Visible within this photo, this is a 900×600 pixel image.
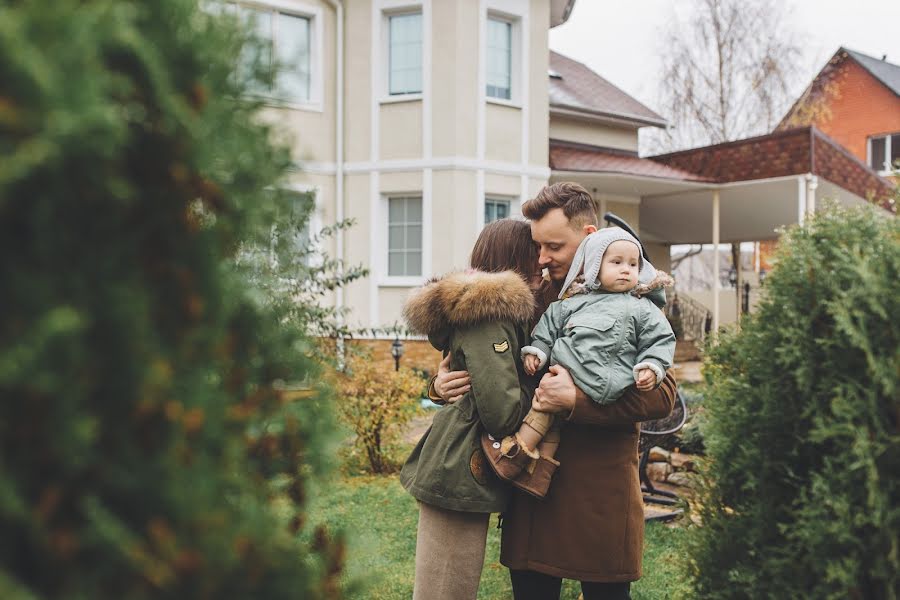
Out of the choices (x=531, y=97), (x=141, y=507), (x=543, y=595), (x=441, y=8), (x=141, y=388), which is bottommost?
(x=543, y=595)

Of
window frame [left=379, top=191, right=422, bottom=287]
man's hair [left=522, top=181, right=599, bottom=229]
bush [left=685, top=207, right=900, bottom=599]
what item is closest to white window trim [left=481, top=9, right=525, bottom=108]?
window frame [left=379, top=191, right=422, bottom=287]

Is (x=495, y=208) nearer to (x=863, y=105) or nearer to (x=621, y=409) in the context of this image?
(x=621, y=409)

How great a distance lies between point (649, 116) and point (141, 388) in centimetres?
2080

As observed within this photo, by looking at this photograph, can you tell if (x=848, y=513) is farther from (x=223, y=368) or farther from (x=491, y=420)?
(x=223, y=368)

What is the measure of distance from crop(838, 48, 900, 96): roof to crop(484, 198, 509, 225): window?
20.4 m

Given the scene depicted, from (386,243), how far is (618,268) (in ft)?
40.7

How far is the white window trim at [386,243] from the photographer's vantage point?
1480 cm

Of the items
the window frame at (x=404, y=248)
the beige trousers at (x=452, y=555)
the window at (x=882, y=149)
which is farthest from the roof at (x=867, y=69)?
the beige trousers at (x=452, y=555)

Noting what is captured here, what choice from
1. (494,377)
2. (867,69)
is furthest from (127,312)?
(867,69)

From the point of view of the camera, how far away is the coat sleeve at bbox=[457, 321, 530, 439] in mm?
2789

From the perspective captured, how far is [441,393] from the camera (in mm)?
3049

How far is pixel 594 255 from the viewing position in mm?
2943

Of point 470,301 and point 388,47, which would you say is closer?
point 470,301

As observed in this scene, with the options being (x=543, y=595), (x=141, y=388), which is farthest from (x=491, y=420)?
(x=141, y=388)
